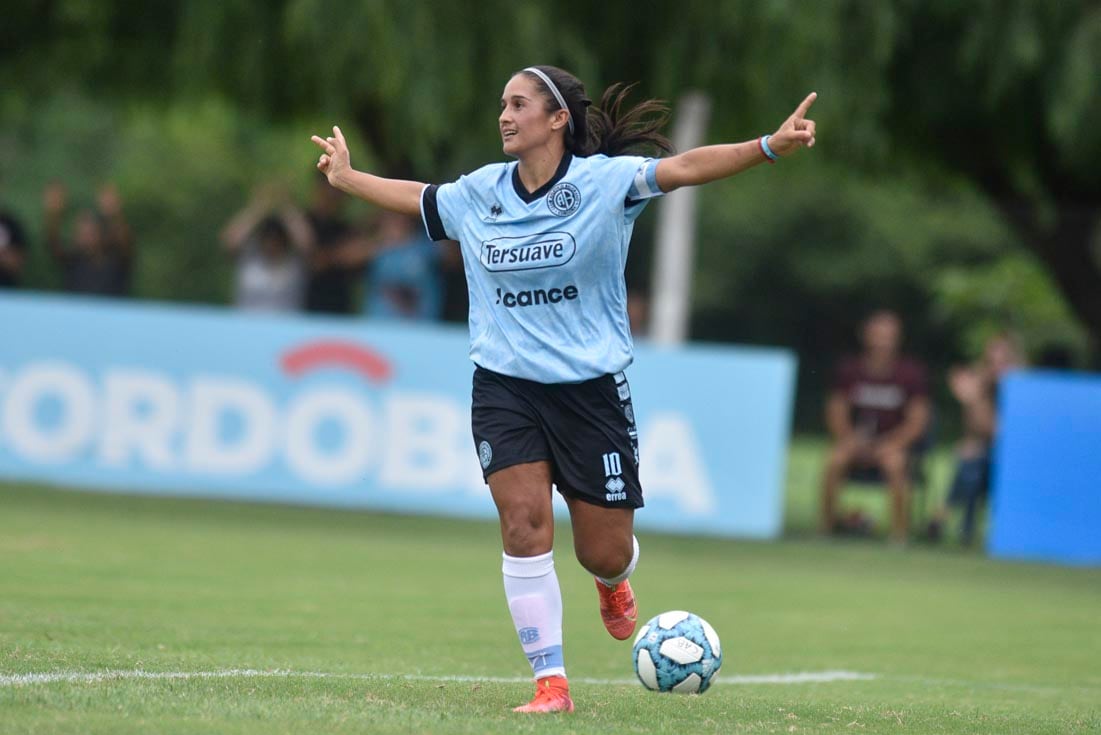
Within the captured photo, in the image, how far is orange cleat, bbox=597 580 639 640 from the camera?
7211 mm

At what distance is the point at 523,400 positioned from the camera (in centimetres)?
645

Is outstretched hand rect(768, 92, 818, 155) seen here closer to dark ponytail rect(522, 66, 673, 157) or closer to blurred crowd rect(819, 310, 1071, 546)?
dark ponytail rect(522, 66, 673, 157)

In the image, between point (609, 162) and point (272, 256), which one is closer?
point (609, 162)

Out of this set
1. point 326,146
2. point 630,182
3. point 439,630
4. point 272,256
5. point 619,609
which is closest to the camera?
point 630,182

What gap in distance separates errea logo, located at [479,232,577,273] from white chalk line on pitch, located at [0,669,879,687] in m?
1.73

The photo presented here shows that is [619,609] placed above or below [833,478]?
above

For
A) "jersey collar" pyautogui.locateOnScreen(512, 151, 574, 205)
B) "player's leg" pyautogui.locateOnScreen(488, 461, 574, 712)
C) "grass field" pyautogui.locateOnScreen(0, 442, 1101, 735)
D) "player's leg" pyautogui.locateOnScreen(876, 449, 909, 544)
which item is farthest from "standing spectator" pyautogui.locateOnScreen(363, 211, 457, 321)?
"player's leg" pyautogui.locateOnScreen(488, 461, 574, 712)

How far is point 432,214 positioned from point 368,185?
31 cm

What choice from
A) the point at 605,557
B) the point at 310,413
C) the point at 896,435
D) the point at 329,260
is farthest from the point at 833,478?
the point at 605,557

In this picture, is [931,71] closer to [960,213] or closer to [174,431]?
[174,431]

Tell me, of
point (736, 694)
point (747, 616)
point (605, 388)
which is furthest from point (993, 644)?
point (605, 388)

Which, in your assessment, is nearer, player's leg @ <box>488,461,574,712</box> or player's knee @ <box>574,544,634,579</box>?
player's leg @ <box>488,461,574,712</box>

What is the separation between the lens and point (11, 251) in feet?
58.4

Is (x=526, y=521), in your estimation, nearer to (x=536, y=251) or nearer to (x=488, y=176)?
(x=536, y=251)
